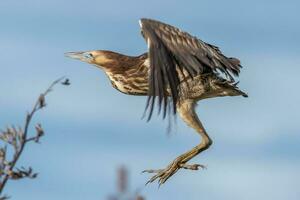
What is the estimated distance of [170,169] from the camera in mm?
9664

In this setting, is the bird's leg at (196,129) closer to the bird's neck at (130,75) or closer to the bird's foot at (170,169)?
the bird's foot at (170,169)

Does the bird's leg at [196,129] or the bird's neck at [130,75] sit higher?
the bird's neck at [130,75]

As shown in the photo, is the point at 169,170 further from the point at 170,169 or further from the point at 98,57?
the point at 98,57

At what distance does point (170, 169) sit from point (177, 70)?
1.21 m

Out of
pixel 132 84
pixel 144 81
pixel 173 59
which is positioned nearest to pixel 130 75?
pixel 132 84

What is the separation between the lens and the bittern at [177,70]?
28.0 feet

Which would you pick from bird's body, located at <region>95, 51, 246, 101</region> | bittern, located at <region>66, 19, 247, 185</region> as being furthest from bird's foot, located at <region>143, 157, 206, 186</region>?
bird's body, located at <region>95, 51, 246, 101</region>

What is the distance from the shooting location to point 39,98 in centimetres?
359

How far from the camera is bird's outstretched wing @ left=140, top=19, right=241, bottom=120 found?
7961 millimetres

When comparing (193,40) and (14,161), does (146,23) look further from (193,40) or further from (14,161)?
(14,161)

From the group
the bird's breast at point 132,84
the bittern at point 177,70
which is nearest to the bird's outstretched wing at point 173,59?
the bittern at point 177,70

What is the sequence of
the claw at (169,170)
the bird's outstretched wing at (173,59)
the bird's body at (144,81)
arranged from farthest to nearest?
the bird's body at (144,81), the claw at (169,170), the bird's outstretched wing at (173,59)

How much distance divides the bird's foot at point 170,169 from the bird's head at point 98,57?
189cm

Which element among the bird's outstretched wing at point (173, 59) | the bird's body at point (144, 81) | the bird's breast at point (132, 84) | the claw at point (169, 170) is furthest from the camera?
the bird's breast at point (132, 84)
